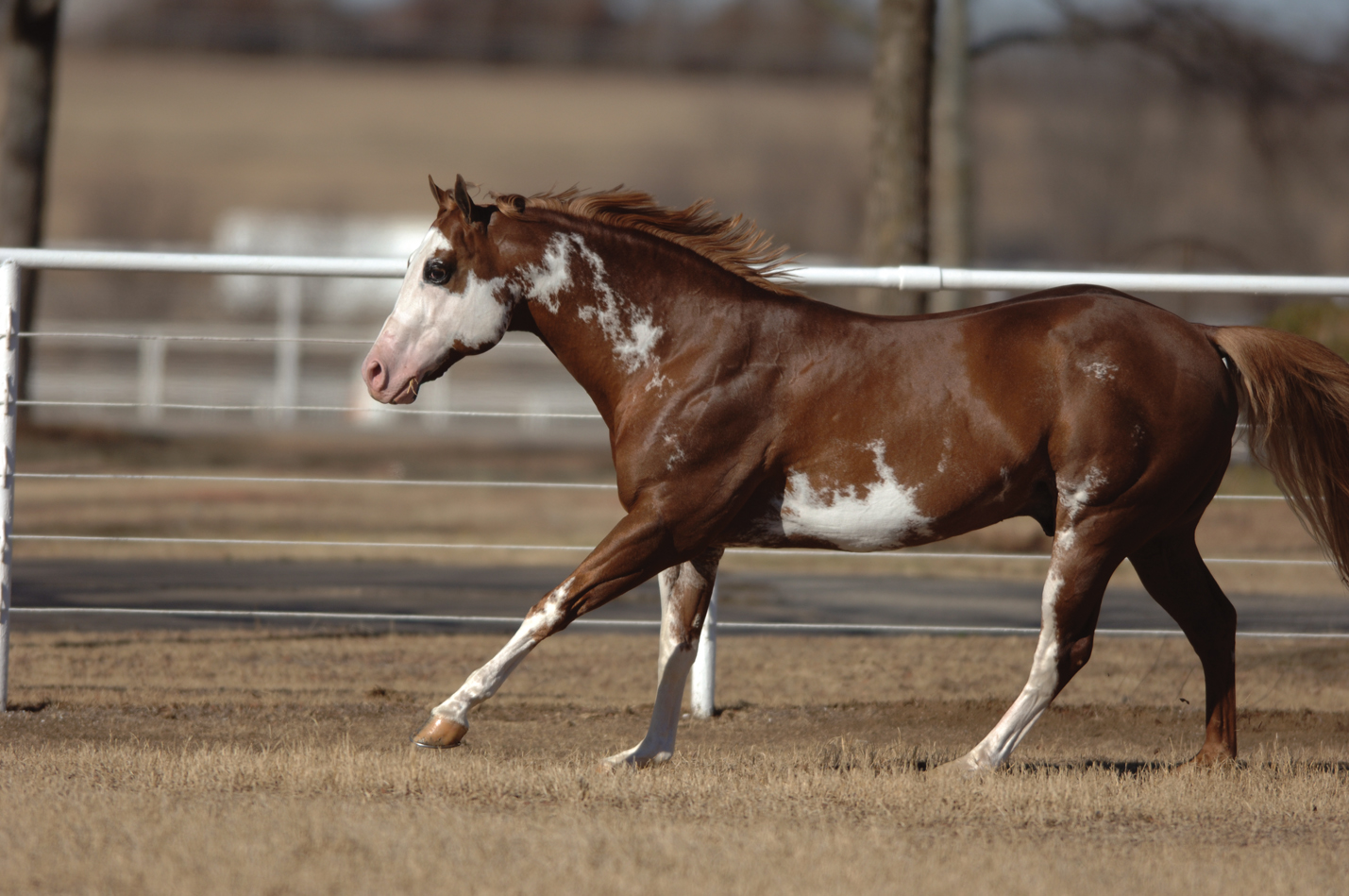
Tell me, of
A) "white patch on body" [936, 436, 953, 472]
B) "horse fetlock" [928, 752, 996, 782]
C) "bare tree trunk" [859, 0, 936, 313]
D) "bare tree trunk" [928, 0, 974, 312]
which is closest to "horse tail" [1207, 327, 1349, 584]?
"white patch on body" [936, 436, 953, 472]

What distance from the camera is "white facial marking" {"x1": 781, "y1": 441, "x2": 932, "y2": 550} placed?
183 inches

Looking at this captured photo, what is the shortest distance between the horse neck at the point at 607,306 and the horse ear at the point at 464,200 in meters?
0.25

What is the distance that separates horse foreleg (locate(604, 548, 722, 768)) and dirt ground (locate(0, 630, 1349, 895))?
17cm

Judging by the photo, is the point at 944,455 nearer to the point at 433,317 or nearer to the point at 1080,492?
the point at 1080,492

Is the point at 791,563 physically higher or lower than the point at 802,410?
lower

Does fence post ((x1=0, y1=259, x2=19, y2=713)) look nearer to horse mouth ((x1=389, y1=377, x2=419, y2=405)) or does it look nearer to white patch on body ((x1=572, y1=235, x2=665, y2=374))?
horse mouth ((x1=389, y1=377, x2=419, y2=405))

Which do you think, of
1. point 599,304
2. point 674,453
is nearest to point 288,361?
point 599,304

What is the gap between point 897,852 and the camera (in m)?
3.76

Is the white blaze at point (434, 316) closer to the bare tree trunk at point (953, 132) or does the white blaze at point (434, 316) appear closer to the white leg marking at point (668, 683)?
the white leg marking at point (668, 683)

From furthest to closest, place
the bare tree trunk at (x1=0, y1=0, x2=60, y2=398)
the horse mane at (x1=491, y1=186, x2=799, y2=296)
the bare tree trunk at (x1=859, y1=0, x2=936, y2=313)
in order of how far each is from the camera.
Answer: the bare tree trunk at (x1=0, y1=0, x2=60, y2=398), the bare tree trunk at (x1=859, y1=0, x2=936, y2=313), the horse mane at (x1=491, y1=186, x2=799, y2=296)

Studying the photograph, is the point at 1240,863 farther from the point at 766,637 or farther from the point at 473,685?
the point at 766,637

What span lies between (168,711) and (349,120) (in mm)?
55179

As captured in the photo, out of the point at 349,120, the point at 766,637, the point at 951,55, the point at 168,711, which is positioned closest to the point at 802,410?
the point at 168,711

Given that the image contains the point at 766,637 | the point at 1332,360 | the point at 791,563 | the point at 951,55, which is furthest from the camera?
the point at 951,55
